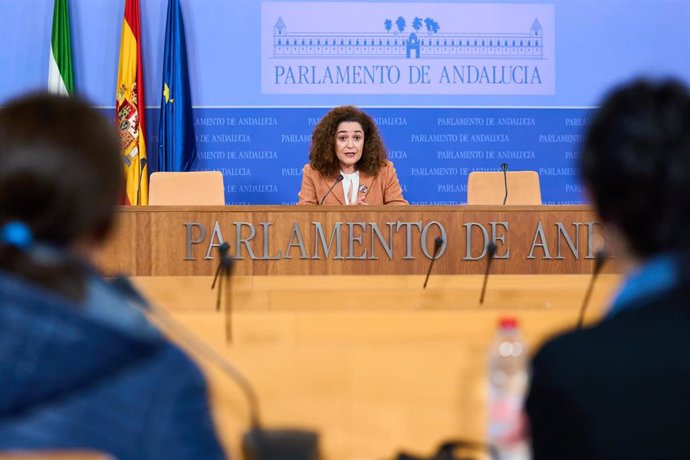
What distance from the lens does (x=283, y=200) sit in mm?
6289

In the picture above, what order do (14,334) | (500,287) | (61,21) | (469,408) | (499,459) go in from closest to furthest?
(14,334)
(499,459)
(469,408)
(500,287)
(61,21)

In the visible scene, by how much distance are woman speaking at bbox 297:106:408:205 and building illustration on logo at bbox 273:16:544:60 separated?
1.63 m

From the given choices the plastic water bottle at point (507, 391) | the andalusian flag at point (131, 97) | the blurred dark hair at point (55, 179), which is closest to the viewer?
the blurred dark hair at point (55, 179)

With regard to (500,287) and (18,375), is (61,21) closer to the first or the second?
(500,287)

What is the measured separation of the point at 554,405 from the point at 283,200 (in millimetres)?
5488

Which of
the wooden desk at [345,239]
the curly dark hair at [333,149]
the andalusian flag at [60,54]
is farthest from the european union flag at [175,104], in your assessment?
the wooden desk at [345,239]

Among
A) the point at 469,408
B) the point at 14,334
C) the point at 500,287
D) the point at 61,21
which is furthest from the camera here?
the point at 61,21

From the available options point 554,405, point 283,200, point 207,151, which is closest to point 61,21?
point 207,151

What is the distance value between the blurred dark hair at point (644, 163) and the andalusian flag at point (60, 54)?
565 cm

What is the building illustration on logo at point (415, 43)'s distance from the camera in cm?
620

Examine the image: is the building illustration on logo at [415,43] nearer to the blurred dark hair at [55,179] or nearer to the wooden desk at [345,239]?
the wooden desk at [345,239]

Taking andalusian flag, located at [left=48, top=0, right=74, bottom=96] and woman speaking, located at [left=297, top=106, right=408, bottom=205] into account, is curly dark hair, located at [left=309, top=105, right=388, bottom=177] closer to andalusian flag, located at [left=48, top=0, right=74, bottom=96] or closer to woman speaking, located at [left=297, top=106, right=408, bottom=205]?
woman speaking, located at [left=297, top=106, right=408, bottom=205]

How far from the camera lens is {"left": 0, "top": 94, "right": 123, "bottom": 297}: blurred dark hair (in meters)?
0.82

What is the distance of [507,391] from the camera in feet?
4.29
